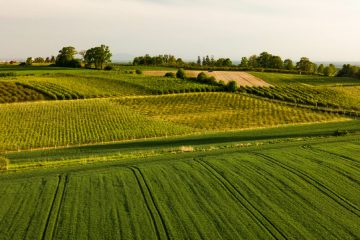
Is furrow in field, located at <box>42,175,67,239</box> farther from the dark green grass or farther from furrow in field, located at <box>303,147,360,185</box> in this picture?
the dark green grass

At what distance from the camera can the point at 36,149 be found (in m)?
43.0

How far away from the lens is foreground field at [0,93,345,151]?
156 ft

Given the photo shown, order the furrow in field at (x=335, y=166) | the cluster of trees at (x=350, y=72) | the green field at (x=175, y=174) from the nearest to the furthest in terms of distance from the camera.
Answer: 1. the green field at (x=175, y=174)
2. the furrow in field at (x=335, y=166)
3. the cluster of trees at (x=350, y=72)

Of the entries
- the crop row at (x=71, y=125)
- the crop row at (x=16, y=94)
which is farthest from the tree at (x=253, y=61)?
the crop row at (x=16, y=94)

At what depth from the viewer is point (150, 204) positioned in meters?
23.2

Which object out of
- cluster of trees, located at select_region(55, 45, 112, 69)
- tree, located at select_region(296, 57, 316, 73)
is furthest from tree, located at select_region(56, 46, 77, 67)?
tree, located at select_region(296, 57, 316, 73)

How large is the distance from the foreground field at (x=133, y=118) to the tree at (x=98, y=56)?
5109 cm

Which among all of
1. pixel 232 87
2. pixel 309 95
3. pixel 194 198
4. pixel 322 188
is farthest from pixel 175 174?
pixel 232 87

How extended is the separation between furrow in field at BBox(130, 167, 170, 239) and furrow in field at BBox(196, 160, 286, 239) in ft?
16.4

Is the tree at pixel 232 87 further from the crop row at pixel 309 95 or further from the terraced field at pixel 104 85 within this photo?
the terraced field at pixel 104 85

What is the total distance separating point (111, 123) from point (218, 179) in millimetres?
29295

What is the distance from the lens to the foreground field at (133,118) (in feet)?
156

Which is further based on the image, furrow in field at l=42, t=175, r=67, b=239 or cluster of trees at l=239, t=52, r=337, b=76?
cluster of trees at l=239, t=52, r=337, b=76

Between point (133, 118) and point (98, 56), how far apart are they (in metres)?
67.8
